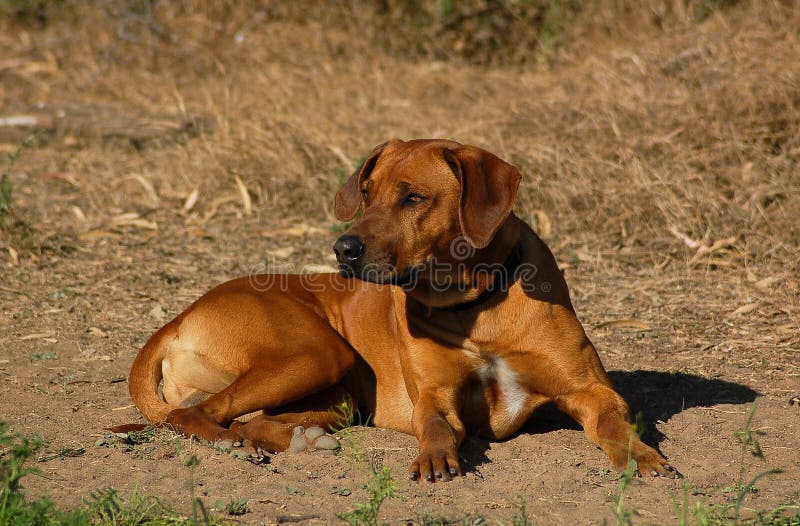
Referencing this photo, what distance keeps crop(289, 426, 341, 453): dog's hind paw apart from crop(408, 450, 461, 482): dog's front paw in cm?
46

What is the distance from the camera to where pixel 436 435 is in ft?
12.9

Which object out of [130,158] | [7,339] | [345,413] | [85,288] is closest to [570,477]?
[345,413]

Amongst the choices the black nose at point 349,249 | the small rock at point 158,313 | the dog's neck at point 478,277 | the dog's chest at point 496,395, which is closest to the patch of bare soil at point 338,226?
the small rock at point 158,313

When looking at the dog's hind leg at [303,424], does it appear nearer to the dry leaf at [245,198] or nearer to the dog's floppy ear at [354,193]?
the dog's floppy ear at [354,193]

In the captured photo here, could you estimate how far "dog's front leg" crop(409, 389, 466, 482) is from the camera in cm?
374

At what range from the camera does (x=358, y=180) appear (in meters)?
4.45

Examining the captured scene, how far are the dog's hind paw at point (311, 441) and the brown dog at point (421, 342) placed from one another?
5 cm

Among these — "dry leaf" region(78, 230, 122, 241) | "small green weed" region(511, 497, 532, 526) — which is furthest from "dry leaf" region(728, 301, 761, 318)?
"dry leaf" region(78, 230, 122, 241)

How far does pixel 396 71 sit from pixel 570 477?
7.93 metres

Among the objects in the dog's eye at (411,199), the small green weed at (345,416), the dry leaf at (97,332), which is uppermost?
the dog's eye at (411,199)

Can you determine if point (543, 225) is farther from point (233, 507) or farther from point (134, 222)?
point (233, 507)

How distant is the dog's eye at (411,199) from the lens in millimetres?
4109

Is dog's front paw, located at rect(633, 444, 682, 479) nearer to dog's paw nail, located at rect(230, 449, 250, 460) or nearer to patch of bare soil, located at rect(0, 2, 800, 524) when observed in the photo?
patch of bare soil, located at rect(0, 2, 800, 524)

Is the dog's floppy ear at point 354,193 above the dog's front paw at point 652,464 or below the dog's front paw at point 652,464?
above
